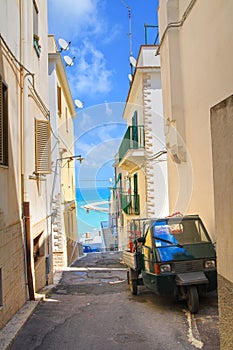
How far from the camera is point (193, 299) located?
21.4 ft

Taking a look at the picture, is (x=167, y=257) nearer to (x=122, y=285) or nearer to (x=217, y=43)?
(x=122, y=285)

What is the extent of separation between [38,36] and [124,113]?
13.8m

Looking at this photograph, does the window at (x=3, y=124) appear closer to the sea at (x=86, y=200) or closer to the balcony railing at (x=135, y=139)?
the balcony railing at (x=135, y=139)

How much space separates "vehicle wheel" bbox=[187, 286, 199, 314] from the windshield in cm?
72

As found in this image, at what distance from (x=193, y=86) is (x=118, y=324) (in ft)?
21.9

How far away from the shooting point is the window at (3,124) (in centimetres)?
593

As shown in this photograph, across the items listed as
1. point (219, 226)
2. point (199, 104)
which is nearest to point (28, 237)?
point (219, 226)

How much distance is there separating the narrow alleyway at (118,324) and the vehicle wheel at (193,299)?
0.46ft

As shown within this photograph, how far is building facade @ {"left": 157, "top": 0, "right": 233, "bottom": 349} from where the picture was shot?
806 cm

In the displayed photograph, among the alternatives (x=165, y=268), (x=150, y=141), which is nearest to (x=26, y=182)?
(x=165, y=268)

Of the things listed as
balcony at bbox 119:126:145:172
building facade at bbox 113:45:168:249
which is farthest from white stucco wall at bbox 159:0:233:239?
balcony at bbox 119:126:145:172

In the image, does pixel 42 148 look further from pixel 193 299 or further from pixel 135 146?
pixel 135 146

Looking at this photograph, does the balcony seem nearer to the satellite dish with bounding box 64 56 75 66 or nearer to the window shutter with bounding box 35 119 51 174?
the satellite dish with bounding box 64 56 75 66

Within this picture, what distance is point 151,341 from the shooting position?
17.1 ft
